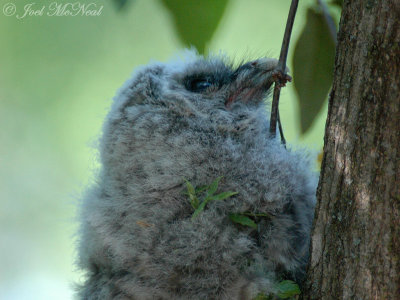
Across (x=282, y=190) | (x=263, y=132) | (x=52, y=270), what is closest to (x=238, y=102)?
(x=263, y=132)

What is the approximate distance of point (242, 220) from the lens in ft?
7.13

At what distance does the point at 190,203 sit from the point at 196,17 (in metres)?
0.69

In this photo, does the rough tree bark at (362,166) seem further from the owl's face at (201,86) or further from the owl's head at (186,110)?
the owl's face at (201,86)

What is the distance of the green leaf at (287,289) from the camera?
192 centimetres

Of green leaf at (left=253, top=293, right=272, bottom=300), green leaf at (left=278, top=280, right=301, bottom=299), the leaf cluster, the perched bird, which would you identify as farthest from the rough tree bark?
the leaf cluster

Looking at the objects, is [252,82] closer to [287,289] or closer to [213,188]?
[213,188]

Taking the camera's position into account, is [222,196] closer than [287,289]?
No

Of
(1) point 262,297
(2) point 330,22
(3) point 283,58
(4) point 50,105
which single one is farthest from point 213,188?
(4) point 50,105

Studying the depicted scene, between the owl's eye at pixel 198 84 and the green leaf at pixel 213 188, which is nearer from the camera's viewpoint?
the green leaf at pixel 213 188

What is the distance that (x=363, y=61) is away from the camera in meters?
1.65

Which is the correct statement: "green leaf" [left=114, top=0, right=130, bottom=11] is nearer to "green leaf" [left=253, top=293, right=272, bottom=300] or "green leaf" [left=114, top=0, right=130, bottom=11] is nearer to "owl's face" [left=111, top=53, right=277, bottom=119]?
"owl's face" [left=111, top=53, right=277, bottom=119]

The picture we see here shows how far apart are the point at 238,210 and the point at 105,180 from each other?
24.6 inches

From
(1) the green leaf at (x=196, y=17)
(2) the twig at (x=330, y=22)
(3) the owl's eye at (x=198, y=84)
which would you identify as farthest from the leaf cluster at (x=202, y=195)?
(2) the twig at (x=330, y=22)

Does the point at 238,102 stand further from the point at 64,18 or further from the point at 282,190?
the point at 64,18
